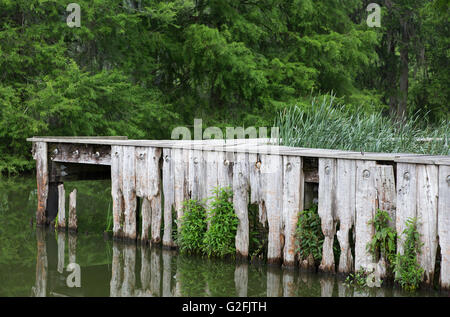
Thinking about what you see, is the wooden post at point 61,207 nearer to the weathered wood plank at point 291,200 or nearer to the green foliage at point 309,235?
the weathered wood plank at point 291,200

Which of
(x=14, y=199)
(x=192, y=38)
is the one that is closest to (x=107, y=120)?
(x=192, y=38)

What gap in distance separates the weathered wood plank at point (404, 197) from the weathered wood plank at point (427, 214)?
0.16ft

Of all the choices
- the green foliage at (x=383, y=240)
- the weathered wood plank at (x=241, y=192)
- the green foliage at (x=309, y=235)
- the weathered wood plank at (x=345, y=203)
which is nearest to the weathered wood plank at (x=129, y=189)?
the weathered wood plank at (x=241, y=192)

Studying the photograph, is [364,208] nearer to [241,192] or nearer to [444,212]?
[444,212]

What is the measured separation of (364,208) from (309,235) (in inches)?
28.8

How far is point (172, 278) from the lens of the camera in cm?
747

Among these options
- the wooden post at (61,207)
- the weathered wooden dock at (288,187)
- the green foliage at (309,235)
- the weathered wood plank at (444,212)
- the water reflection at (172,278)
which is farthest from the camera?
the wooden post at (61,207)

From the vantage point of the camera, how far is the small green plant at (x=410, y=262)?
→ 6625mm

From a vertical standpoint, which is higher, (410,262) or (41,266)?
(410,262)

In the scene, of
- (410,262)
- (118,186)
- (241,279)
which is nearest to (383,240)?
(410,262)

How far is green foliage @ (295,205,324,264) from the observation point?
7.44m

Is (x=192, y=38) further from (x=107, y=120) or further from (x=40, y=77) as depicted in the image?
(x=40, y=77)

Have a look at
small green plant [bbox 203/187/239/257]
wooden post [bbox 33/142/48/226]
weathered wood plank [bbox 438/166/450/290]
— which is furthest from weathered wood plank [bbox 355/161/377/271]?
wooden post [bbox 33/142/48/226]

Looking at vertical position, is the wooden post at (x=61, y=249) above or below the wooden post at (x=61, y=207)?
below
